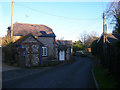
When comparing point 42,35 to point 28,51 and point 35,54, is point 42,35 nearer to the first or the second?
point 35,54

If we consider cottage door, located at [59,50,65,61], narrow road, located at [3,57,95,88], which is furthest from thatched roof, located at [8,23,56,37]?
narrow road, located at [3,57,95,88]

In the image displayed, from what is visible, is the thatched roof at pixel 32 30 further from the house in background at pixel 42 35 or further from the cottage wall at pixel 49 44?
the cottage wall at pixel 49 44

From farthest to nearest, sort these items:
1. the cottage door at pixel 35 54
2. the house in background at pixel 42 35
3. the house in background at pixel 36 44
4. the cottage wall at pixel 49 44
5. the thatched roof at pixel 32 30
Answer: the cottage wall at pixel 49 44
the thatched roof at pixel 32 30
the house in background at pixel 42 35
the cottage door at pixel 35 54
the house in background at pixel 36 44

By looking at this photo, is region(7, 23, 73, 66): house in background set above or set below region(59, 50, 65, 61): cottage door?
above

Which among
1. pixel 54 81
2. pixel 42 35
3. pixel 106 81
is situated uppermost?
pixel 42 35

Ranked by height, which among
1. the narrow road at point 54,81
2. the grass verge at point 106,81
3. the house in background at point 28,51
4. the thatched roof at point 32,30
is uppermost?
→ the thatched roof at point 32,30

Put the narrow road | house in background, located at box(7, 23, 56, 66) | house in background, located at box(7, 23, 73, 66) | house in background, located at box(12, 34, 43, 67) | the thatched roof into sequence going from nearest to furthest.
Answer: the narrow road
house in background, located at box(12, 34, 43, 67)
house in background, located at box(7, 23, 73, 66)
house in background, located at box(7, 23, 56, 66)
the thatched roof

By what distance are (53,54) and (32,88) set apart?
15410mm

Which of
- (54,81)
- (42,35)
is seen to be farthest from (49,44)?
(54,81)

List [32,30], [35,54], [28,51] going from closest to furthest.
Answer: [28,51]
[35,54]
[32,30]

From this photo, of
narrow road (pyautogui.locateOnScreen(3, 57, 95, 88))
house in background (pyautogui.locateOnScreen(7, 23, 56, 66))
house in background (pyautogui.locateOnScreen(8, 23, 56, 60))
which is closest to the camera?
narrow road (pyautogui.locateOnScreen(3, 57, 95, 88))

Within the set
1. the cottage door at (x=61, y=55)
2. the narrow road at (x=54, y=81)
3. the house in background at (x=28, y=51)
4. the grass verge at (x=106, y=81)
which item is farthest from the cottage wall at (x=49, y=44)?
the grass verge at (x=106, y=81)

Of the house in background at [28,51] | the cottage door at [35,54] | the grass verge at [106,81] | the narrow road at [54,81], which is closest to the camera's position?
the grass verge at [106,81]

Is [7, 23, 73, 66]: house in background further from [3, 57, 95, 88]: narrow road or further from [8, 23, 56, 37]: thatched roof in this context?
[3, 57, 95, 88]: narrow road
